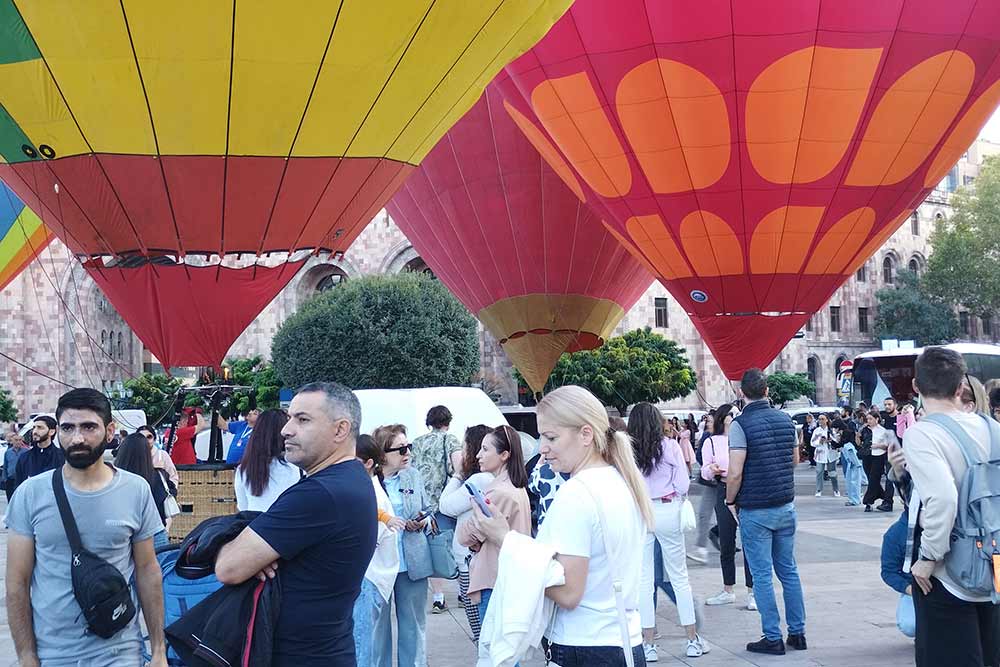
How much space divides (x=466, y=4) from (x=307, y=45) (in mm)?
1187

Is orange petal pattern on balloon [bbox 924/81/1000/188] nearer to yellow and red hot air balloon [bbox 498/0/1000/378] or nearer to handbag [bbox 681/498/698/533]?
yellow and red hot air balloon [bbox 498/0/1000/378]

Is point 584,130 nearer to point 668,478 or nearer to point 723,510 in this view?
point 723,510

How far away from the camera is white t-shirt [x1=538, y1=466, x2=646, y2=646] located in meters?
3.09

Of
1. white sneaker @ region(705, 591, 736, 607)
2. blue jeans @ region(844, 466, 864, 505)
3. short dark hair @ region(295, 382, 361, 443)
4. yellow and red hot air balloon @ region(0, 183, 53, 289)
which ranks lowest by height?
white sneaker @ region(705, 591, 736, 607)

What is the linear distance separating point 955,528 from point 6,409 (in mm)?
40335

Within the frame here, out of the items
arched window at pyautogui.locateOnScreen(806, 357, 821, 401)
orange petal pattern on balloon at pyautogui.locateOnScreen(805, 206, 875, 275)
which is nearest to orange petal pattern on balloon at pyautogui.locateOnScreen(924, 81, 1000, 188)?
orange petal pattern on balloon at pyautogui.locateOnScreen(805, 206, 875, 275)

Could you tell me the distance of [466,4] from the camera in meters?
7.96

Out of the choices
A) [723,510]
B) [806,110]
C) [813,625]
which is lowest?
[813,625]

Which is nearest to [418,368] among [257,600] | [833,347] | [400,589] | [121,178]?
[833,347]

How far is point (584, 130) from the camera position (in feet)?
39.3

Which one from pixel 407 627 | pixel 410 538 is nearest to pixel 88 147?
pixel 410 538

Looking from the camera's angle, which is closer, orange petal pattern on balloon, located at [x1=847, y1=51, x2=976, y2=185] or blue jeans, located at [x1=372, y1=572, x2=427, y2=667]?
blue jeans, located at [x1=372, y1=572, x2=427, y2=667]

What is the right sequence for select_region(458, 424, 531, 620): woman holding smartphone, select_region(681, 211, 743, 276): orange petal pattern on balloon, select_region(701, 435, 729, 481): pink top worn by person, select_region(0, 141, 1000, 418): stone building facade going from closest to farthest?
select_region(458, 424, 531, 620): woman holding smartphone → select_region(701, 435, 729, 481): pink top worn by person → select_region(681, 211, 743, 276): orange petal pattern on balloon → select_region(0, 141, 1000, 418): stone building facade

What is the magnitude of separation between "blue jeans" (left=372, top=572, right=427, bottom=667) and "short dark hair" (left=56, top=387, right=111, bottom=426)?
2.18m
